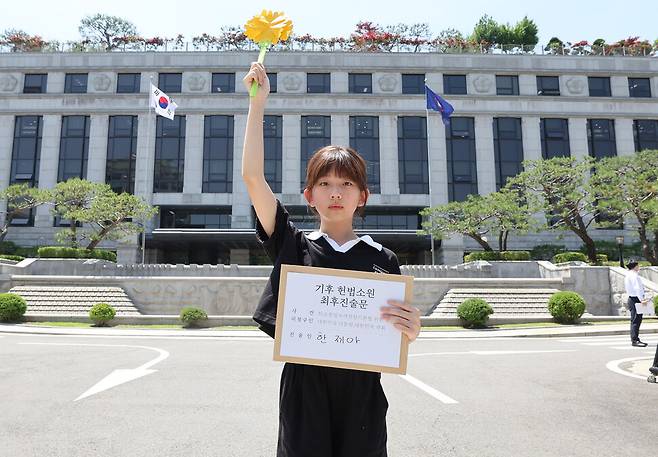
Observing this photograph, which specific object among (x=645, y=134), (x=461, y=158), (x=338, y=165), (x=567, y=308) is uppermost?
(x=645, y=134)

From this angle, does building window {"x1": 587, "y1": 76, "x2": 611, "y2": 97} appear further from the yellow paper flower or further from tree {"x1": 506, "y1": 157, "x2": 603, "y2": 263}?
the yellow paper flower

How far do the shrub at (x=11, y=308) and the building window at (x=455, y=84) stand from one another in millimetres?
41037

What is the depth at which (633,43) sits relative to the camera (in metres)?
49.3

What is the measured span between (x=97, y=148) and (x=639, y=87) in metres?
54.4

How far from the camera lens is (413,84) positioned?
157ft

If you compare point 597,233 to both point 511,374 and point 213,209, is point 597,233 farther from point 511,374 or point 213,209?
point 511,374

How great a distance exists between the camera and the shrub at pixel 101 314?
63.2 ft

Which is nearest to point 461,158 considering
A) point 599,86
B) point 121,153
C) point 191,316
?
point 599,86

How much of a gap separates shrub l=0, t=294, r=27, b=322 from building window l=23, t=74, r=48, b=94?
1379 inches

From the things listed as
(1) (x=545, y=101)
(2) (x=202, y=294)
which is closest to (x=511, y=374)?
(2) (x=202, y=294)

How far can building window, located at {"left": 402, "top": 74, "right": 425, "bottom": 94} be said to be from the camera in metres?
47.7

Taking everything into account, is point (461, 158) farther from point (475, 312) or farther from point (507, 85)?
point (475, 312)

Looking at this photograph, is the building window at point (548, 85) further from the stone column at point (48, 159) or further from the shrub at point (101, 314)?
the stone column at point (48, 159)

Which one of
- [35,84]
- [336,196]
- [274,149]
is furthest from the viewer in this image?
[35,84]
